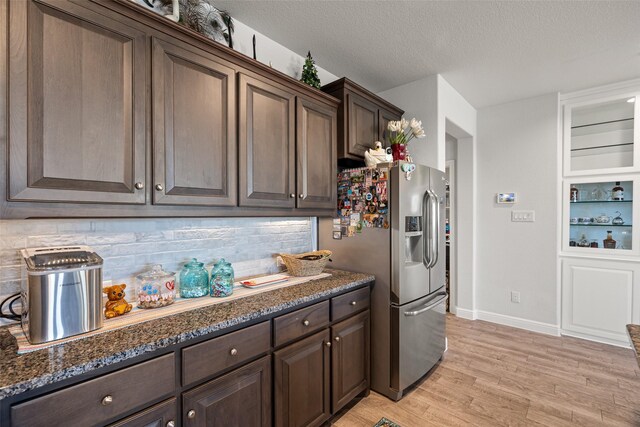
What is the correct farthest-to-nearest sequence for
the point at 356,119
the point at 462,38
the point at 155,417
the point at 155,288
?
1. the point at 356,119
2. the point at 462,38
3. the point at 155,288
4. the point at 155,417

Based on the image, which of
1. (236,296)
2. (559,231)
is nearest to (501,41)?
(559,231)

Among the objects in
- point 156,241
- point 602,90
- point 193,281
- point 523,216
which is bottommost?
Result: point 193,281

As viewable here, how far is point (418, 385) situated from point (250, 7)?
3038mm

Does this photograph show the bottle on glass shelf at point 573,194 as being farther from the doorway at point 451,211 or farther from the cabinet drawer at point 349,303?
the cabinet drawer at point 349,303

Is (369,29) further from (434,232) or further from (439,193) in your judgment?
(434,232)

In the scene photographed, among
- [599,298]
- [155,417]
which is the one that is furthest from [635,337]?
[599,298]

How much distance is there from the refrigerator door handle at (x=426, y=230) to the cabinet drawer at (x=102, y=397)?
6.15 ft

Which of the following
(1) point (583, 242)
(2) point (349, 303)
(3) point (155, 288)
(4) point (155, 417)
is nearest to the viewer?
(4) point (155, 417)

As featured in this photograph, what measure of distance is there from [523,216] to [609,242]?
814 mm

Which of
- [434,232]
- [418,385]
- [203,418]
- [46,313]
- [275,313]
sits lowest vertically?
[418,385]

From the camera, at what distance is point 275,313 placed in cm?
154

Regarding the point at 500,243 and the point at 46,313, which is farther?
the point at 500,243

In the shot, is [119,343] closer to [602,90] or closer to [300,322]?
[300,322]

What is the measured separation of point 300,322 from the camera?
167 cm
